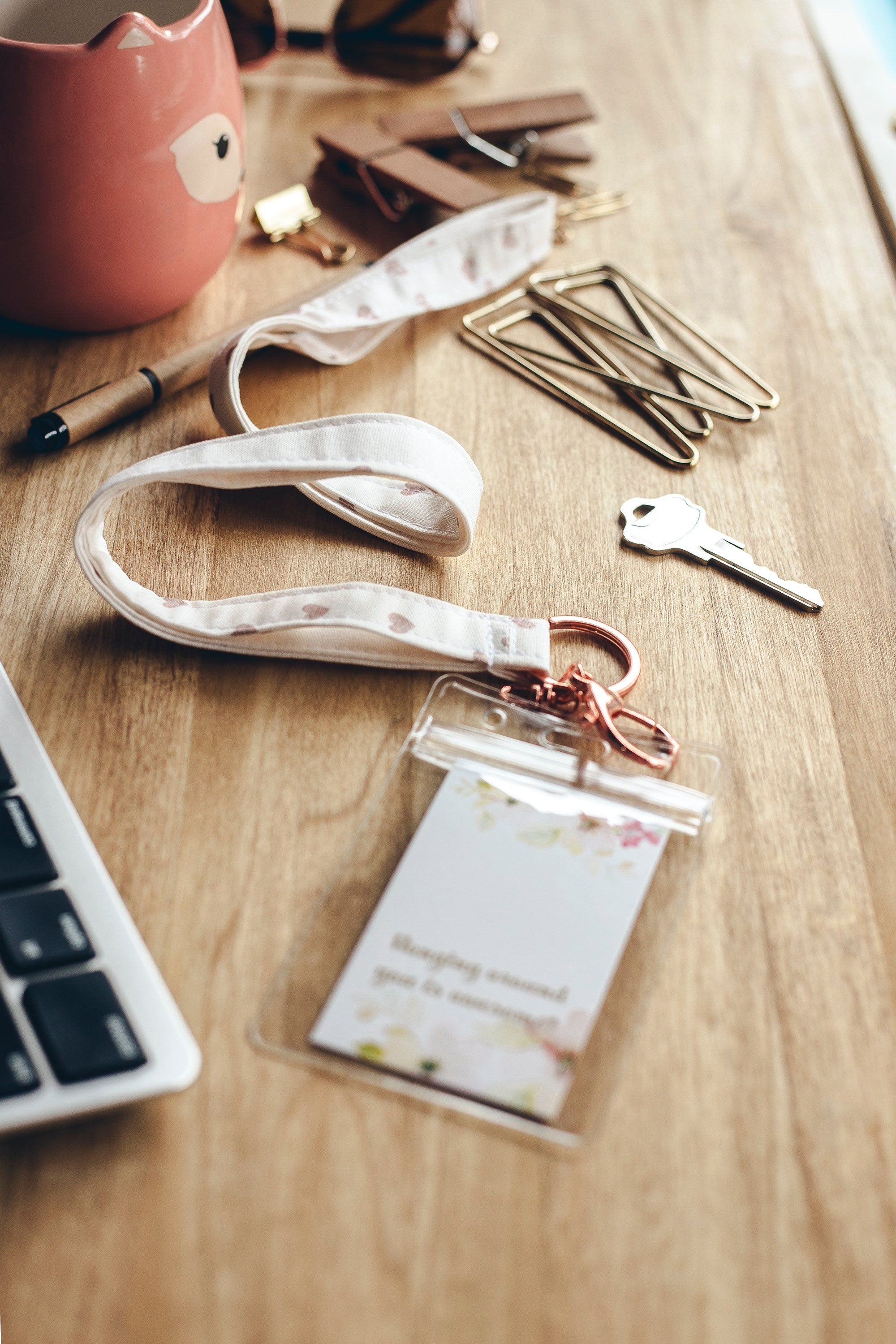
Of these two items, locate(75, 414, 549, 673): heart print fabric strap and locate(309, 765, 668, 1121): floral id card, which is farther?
locate(75, 414, 549, 673): heart print fabric strap

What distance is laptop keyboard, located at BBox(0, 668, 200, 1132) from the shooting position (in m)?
0.35

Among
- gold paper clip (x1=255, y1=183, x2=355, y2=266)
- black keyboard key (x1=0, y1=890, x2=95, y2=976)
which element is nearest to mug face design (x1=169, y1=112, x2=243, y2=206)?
gold paper clip (x1=255, y1=183, x2=355, y2=266)

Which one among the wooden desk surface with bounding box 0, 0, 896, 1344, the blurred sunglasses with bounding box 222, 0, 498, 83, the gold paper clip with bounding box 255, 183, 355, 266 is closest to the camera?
the wooden desk surface with bounding box 0, 0, 896, 1344

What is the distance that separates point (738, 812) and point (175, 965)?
0.24m

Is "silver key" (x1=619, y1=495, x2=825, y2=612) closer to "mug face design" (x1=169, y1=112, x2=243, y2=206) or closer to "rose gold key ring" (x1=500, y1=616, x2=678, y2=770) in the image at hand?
"rose gold key ring" (x1=500, y1=616, x2=678, y2=770)

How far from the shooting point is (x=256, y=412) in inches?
25.2

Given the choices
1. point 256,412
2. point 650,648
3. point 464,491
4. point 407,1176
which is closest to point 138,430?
point 256,412

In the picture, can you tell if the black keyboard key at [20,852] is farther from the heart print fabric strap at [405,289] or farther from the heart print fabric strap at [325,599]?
the heart print fabric strap at [405,289]

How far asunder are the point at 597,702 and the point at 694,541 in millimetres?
147

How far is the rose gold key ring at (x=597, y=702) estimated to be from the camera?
1.57 feet

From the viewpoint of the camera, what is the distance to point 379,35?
91 cm

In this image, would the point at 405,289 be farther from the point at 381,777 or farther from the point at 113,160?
the point at 381,777

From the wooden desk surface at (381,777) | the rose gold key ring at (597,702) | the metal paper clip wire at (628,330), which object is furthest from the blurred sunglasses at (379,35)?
the rose gold key ring at (597,702)

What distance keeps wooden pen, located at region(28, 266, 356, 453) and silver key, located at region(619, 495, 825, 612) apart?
0.83ft
